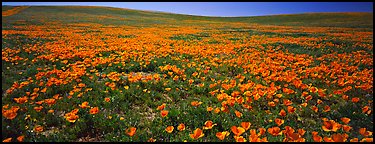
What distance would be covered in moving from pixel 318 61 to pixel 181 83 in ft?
Result: 20.0

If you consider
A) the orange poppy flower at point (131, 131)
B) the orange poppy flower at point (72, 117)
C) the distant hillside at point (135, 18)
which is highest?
the distant hillside at point (135, 18)

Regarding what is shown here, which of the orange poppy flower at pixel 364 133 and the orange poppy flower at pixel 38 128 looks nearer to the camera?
the orange poppy flower at pixel 364 133

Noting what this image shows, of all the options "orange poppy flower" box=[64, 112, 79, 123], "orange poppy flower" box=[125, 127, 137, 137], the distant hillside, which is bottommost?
"orange poppy flower" box=[125, 127, 137, 137]

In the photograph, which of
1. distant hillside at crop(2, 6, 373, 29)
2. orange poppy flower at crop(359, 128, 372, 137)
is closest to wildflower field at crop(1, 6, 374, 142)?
orange poppy flower at crop(359, 128, 372, 137)

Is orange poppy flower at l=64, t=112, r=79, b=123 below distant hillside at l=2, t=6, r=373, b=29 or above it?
below

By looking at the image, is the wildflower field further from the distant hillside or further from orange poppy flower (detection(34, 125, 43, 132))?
the distant hillside

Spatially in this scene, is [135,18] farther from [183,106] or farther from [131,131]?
[131,131]

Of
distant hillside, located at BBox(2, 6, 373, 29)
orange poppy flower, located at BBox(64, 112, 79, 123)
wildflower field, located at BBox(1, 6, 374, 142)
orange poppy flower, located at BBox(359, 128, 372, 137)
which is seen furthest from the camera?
distant hillside, located at BBox(2, 6, 373, 29)

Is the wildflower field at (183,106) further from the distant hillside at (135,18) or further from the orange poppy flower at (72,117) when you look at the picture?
→ the distant hillside at (135,18)

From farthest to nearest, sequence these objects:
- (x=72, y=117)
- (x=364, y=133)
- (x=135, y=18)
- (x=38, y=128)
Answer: (x=135, y=18) < (x=72, y=117) < (x=38, y=128) < (x=364, y=133)

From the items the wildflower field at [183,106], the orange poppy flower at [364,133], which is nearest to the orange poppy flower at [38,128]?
the wildflower field at [183,106]

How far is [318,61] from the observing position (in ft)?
32.4

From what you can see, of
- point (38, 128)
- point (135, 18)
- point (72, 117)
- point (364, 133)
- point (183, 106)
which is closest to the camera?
point (364, 133)

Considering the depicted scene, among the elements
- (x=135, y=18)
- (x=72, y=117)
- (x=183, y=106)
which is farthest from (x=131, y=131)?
(x=135, y=18)
